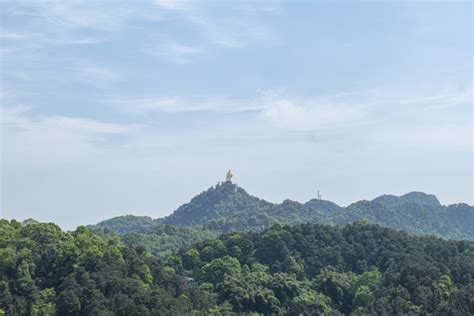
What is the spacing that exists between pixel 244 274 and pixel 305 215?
4128 inches

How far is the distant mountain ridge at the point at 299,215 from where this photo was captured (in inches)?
6344

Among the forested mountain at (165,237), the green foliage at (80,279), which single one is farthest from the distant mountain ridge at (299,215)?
the green foliage at (80,279)

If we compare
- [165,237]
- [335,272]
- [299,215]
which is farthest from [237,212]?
[335,272]

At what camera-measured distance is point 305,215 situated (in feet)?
554

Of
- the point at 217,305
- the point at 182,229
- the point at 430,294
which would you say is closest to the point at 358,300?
the point at 430,294

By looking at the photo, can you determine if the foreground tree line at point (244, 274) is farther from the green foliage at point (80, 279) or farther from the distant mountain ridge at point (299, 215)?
the distant mountain ridge at point (299, 215)

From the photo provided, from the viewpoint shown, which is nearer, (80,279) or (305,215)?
(80,279)

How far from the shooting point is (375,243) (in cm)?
7650

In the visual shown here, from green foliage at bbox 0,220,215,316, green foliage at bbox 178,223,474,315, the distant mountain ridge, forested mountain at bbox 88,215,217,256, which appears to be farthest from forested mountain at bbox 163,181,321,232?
green foliage at bbox 0,220,215,316

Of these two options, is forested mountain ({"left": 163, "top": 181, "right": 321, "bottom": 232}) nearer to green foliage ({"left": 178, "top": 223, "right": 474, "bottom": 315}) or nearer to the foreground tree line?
green foliage ({"left": 178, "top": 223, "right": 474, "bottom": 315})

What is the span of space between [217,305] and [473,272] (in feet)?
75.4

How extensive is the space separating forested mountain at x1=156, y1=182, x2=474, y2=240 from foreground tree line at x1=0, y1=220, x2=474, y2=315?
7499 centimetres

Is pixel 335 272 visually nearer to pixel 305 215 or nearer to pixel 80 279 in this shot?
pixel 80 279

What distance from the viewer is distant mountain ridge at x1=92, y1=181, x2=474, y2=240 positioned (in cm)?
16112
